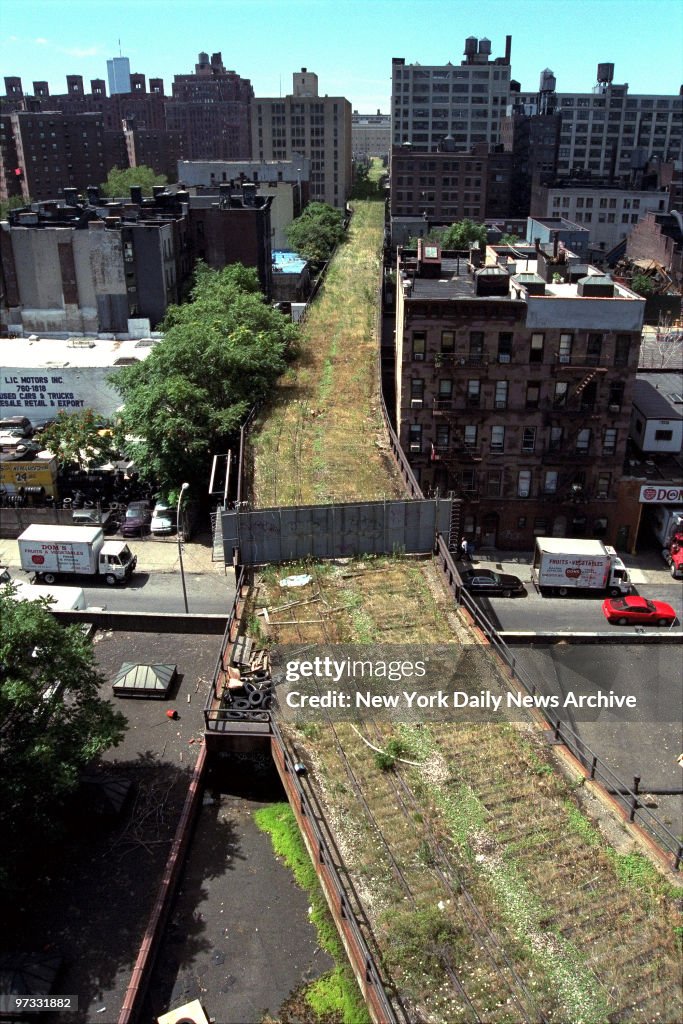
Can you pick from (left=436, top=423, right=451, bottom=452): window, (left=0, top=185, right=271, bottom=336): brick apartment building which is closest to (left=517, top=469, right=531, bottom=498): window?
(left=436, top=423, right=451, bottom=452): window

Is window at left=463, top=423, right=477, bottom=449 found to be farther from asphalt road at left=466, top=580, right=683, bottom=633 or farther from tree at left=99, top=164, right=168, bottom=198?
tree at left=99, top=164, right=168, bottom=198

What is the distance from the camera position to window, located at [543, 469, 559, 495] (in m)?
47.6

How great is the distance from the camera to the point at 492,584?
1658 inches

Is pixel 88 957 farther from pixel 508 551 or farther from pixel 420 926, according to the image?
pixel 508 551

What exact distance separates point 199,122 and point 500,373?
172562mm

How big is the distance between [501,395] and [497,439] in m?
2.76

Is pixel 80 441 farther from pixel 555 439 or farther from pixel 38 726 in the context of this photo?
pixel 38 726

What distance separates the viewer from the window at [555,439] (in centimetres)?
4641

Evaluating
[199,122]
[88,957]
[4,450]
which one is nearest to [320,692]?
[88,957]

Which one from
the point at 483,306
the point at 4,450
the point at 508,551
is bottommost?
the point at 508,551

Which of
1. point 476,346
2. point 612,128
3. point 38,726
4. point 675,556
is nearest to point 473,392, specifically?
point 476,346

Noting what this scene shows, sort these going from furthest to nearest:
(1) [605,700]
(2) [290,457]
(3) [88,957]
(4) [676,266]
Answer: (4) [676,266], (2) [290,457], (1) [605,700], (3) [88,957]

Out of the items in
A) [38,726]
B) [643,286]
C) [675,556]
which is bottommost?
[675,556]

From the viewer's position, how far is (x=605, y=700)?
3212 cm
